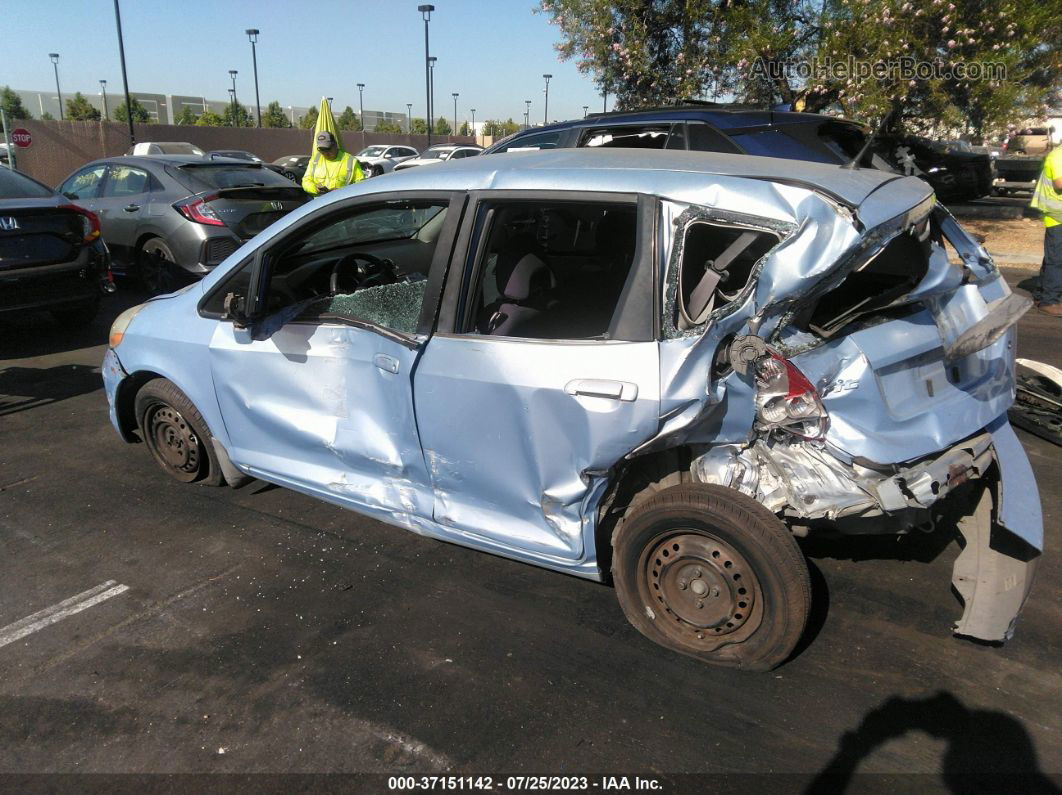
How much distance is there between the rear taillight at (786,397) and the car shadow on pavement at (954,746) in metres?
0.95

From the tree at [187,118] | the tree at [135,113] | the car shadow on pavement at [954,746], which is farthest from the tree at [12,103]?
the car shadow on pavement at [954,746]

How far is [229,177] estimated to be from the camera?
9055 mm

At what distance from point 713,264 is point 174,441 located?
3.15 metres

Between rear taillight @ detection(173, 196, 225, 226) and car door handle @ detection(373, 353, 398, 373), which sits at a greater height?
rear taillight @ detection(173, 196, 225, 226)

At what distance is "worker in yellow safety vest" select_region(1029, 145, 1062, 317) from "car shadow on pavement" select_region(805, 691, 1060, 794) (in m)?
Answer: 6.75

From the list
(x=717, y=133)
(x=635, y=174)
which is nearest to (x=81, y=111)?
(x=717, y=133)

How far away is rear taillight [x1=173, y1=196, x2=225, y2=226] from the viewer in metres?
8.47

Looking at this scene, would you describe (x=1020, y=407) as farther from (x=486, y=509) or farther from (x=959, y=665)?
(x=486, y=509)

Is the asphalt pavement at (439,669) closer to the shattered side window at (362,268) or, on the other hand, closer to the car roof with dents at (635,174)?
the shattered side window at (362,268)

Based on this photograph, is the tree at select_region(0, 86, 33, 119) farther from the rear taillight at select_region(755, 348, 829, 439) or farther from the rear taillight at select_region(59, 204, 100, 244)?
the rear taillight at select_region(755, 348, 829, 439)

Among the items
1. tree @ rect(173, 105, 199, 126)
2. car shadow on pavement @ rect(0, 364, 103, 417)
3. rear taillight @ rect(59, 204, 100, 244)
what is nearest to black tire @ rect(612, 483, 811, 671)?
car shadow on pavement @ rect(0, 364, 103, 417)

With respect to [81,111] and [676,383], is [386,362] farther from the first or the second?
[81,111]

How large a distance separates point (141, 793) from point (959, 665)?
2748mm

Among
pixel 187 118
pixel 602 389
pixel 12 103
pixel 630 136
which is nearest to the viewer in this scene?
pixel 602 389
